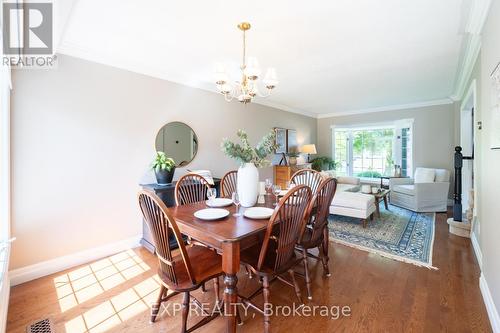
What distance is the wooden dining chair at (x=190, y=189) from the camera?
2.41 m

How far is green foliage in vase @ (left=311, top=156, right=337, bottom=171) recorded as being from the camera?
21.6ft

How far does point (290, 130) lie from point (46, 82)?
4.60 metres

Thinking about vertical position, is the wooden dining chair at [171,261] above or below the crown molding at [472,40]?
below

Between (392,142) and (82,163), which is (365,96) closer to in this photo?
(392,142)

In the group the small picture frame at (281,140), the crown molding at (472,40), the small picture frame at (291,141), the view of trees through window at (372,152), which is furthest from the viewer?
the view of trees through window at (372,152)

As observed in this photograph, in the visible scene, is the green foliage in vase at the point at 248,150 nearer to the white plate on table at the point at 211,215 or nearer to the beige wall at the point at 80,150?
the white plate on table at the point at 211,215

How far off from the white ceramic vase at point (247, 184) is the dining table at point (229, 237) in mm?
216

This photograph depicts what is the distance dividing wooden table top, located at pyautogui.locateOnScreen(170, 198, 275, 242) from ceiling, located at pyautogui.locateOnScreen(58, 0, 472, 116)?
65.5 inches

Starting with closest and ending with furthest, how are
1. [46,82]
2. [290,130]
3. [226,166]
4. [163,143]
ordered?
[46,82] → [163,143] → [226,166] → [290,130]

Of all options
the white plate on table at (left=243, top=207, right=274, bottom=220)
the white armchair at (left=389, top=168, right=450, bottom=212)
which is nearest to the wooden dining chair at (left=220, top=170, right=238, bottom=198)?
the white plate on table at (left=243, top=207, right=274, bottom=220)

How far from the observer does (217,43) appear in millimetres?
2420

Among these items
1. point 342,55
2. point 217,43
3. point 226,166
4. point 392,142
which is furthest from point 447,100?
point 217,43

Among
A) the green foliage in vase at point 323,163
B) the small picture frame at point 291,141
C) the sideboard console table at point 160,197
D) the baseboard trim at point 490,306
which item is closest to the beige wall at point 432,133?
the green foliage in vase at point 323,163

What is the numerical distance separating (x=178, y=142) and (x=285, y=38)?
2.03 m
